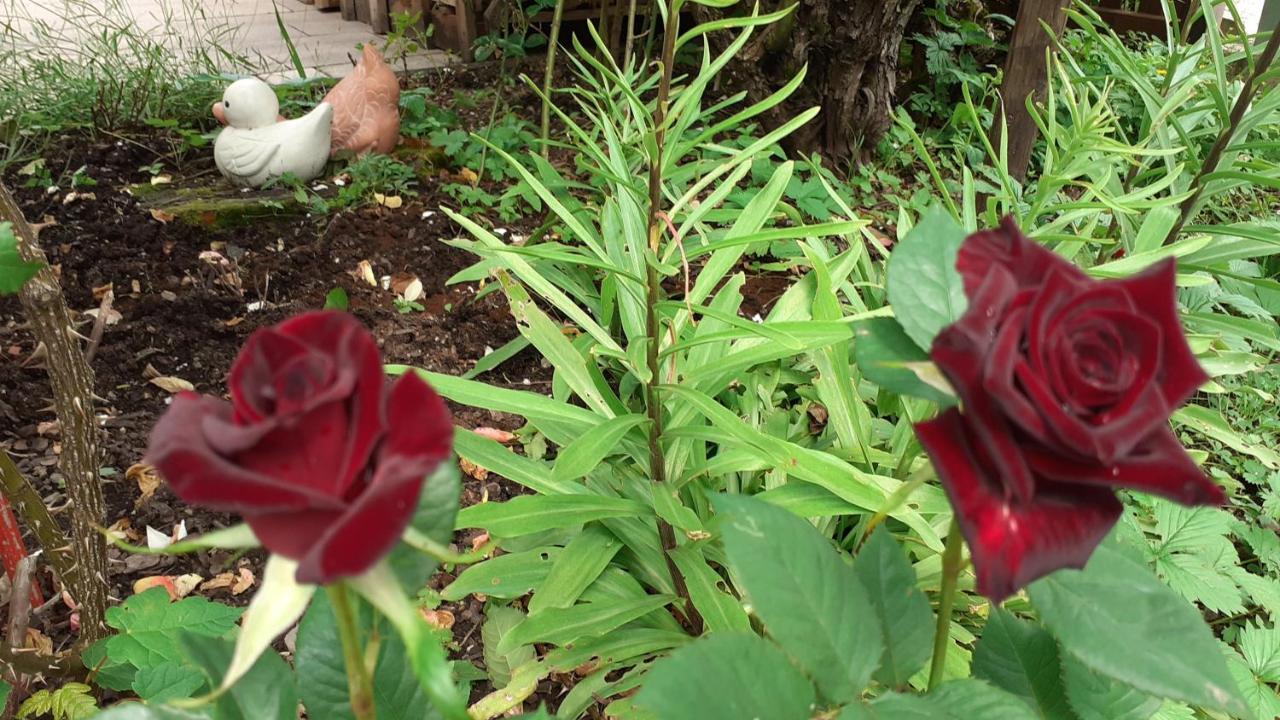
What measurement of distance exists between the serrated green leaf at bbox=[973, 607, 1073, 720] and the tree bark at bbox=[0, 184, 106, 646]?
34.2 inches

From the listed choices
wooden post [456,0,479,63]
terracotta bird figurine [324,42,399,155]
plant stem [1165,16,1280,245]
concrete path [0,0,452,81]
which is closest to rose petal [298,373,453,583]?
plant stem [1165,16,1280,245]

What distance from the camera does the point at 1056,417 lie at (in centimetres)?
29

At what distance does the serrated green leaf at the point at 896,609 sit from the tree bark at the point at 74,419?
810mm

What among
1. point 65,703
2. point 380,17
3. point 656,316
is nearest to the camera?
point 65,703

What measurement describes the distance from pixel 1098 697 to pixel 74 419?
1062 mm

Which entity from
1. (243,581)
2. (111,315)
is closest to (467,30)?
(111,315)

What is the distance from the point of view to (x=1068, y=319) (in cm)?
32

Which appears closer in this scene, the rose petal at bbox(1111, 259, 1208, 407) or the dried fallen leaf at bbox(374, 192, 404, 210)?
the rose petal at bbox(1111, 259, 1208, 407)

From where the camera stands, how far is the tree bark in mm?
876

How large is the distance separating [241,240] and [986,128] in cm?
296

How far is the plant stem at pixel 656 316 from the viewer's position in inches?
40.3

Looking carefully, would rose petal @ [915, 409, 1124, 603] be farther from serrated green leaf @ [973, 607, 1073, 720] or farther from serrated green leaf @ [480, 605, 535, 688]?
serrated green leaf @ [480, 605, 535, 688]

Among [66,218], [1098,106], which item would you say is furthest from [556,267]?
[66,218]

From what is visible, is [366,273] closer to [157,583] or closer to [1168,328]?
[157,583]
